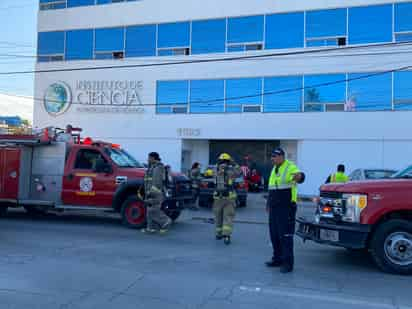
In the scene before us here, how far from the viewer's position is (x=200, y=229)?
11.0 meters

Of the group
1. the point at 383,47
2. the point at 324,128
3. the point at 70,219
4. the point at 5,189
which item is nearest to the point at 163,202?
the point at 70,219

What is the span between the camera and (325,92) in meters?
20.5

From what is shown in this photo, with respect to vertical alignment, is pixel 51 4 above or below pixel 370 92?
above

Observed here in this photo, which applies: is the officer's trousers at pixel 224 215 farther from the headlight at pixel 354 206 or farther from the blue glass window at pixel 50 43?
the blue glass window at pixel 50 43

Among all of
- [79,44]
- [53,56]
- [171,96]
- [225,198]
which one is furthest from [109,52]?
[225,198]

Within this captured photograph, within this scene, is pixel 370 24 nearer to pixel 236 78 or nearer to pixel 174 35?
pixel 236 78

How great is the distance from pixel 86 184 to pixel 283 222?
5.94 m

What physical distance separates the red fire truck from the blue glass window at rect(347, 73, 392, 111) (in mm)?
11565

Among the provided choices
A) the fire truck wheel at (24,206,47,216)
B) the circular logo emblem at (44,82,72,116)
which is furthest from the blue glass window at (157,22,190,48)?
the fire truck wheel at (24,206,47,216)

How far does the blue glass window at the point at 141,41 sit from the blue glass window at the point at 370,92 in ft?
32.9

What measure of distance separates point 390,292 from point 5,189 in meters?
9.45

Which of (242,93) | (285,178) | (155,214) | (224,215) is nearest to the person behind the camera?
(285,178)

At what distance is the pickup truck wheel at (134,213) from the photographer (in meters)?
10.6

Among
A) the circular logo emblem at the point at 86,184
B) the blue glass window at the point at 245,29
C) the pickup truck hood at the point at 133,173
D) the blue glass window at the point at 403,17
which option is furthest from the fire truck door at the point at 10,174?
the blue glass window at the point at 403,17
